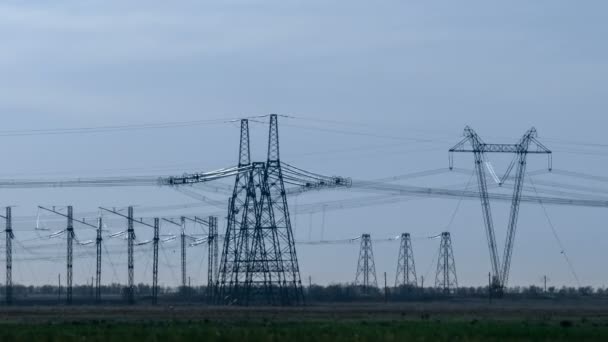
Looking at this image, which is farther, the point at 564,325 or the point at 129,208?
the point at 129,208

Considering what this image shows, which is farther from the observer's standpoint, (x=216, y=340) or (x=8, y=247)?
(x=8, y=247)

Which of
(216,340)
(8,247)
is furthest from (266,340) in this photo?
(8,247)

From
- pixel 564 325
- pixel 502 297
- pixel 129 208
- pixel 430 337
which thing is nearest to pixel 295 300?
pixel 129 208

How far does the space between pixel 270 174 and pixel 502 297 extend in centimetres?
5090

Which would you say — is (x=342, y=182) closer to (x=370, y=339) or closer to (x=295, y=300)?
(x=295, y=300)

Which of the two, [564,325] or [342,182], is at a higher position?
[342,182]

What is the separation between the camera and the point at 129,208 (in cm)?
15175

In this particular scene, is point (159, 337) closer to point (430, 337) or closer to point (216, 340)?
point (216, 340)

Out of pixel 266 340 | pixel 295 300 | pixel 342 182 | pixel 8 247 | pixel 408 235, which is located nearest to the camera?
pixel 266 340

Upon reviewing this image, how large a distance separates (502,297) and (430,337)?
104 metres

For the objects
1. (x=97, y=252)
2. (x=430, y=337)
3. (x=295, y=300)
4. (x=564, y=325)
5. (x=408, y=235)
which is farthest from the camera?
(x=408, y=235)

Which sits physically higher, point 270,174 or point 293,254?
point 270,174

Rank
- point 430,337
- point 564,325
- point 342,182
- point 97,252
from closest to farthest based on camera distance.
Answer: point 430,337, point 564,325, point 342,182, point 97,252

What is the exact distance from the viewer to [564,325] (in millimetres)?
77688
